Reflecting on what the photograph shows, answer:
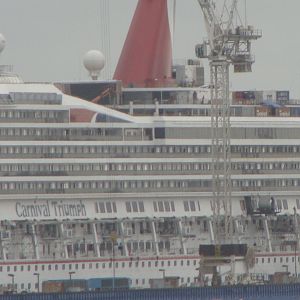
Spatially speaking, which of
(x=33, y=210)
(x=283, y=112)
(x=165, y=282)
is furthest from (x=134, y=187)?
(x=283, y=112)

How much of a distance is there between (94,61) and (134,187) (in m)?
9.66

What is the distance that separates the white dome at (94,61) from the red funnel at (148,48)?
8.88 ft

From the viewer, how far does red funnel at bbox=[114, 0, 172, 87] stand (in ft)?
588

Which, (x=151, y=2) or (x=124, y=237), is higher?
(x=151, y=2)

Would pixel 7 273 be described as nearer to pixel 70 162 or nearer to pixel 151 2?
pixel 70 162

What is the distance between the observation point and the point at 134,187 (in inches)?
6693

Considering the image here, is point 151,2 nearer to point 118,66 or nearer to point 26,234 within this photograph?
point 118,66

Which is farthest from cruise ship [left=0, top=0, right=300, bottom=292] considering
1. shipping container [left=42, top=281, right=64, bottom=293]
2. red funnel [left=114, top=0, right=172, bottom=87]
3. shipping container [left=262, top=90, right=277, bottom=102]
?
shipping container [left=262, top=90, right=277, bottom=102]

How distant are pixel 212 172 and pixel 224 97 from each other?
4.33m

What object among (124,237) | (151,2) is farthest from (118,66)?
(124,237)

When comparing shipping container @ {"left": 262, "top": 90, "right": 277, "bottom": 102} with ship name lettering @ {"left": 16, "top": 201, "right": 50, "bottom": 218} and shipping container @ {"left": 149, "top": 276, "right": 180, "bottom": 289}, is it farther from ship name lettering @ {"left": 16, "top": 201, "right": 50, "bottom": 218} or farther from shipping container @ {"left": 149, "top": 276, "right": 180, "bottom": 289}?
ship name lettering @ {"left": 16, "top": 201, "right": 50, "bottom": 218}

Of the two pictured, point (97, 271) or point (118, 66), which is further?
point (118, 66)

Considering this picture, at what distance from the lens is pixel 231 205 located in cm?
17012

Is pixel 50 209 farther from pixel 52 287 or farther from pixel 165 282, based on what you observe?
pixel 165 282
